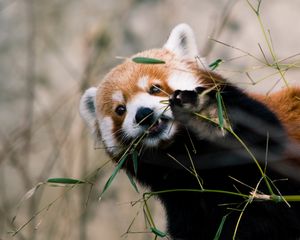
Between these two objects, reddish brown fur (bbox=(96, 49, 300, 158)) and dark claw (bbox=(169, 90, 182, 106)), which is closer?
dark claw (bbox=(169, 90, 182, 106))

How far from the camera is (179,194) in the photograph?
382 cm

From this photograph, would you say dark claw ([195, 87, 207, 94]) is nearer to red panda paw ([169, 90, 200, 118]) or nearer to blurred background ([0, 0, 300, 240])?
red panda paw ([169, 90, 200, 118])

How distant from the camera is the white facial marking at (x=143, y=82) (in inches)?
156

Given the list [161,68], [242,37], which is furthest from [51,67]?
[161,68]

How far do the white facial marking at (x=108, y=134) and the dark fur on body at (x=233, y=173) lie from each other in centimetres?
31

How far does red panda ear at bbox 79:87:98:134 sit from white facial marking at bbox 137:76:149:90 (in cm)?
51

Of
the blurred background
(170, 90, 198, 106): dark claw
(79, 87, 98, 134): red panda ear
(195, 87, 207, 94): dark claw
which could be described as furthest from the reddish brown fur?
the blurred background

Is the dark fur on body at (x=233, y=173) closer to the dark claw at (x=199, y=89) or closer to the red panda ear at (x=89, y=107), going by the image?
the dark claw at (x=199, y=89)

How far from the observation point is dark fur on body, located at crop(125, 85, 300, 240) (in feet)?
11.6

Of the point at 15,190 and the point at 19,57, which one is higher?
the point at 19,57

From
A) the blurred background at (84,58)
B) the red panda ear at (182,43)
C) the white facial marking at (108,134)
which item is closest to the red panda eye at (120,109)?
the white facial marking at (108,134)

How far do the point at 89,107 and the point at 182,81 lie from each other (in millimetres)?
758

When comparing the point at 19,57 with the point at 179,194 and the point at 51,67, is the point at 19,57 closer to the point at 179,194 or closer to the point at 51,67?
the point at 51,67

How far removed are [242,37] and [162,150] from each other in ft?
14.5
